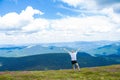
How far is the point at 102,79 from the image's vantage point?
36.5m

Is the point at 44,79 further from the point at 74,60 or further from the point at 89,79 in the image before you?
the point at 74,60

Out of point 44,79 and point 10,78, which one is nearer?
point 44,79

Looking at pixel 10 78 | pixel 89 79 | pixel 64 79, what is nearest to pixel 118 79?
pixel 89 79

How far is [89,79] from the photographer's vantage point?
36.4 metres

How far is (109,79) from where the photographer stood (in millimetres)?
36844

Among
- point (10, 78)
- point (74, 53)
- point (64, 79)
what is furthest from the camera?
point (74, 53)

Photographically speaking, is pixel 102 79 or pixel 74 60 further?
pixel 74 60

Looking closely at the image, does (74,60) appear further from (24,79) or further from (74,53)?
(24,79)

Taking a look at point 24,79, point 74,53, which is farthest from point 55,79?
point 74,53

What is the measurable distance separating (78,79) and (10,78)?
1039 cm

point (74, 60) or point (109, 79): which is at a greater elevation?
point (74, 60)

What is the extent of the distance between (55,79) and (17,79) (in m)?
5.70

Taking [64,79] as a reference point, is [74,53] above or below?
above

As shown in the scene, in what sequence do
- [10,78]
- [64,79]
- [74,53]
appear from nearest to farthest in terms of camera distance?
[64,79] < [10,78] < [74,53]
